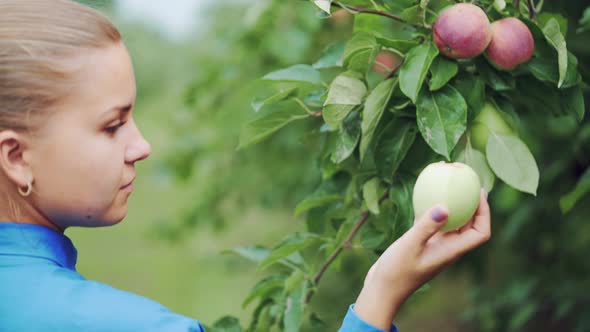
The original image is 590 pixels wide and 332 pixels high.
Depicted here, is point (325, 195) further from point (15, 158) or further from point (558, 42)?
point (15, 158)

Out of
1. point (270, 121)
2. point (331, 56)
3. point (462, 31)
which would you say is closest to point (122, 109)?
point (270, 121)

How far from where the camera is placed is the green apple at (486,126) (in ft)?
4.50

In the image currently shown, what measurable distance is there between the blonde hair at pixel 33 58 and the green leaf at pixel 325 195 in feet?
1.91

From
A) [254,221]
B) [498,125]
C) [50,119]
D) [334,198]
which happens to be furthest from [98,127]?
[254,221]

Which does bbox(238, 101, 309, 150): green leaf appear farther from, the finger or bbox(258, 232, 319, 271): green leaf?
the finger

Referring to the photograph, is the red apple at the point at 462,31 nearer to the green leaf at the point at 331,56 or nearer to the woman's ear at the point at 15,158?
the green leaf at the point at 331,56

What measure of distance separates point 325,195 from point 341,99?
35cm

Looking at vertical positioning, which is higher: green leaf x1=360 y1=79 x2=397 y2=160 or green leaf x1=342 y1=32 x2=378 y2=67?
green leaf x1=342 y1=32 x2=378 y2=67

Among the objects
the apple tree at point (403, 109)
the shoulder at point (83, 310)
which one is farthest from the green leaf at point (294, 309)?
the shoulder at point (83, 310)

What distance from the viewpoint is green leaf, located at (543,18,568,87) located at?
129 cm

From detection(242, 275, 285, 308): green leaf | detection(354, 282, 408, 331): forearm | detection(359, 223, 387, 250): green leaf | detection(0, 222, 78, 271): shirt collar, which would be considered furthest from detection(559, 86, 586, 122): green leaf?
detection(0, 222, 78, 271): shirt collar

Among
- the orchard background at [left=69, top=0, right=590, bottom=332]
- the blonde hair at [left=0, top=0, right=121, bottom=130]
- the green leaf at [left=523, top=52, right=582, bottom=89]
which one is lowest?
the orchard background at [left=69, top=0, right=590, bottom=332]

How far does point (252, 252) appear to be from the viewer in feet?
5.70

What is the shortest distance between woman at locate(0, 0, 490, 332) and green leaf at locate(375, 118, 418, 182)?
24 centimetres
